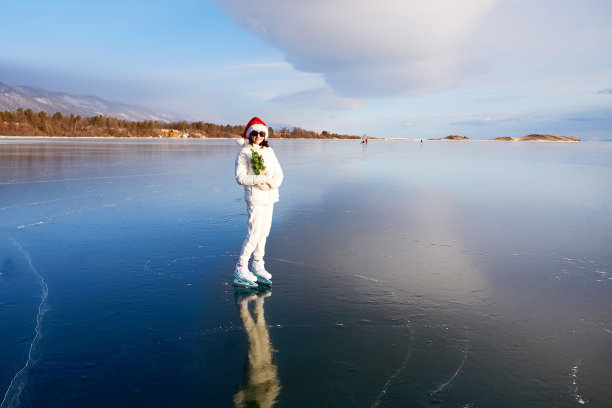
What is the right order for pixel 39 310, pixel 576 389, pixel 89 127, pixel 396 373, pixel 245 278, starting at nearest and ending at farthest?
pixel 576 389, pixel 396 373, pixel 39 310, pixel 245 278, pixel 89 127

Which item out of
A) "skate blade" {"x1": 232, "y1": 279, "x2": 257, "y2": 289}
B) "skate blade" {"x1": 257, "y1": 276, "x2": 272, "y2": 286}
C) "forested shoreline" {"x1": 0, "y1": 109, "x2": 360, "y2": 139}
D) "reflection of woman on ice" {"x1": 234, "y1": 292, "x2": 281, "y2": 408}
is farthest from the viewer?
"forested shoreline" {"x1": 0, "y1": 109, "x2": 360, "y2": 139}

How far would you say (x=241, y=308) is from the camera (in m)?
4.32

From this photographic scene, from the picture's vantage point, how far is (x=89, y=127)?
13550 centimetres

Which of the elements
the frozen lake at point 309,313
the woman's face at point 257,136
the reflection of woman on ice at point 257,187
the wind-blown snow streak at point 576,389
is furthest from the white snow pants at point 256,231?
the wind-blown snow streak at point 576,389

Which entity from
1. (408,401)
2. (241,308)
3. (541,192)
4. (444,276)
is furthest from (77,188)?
(541,192)

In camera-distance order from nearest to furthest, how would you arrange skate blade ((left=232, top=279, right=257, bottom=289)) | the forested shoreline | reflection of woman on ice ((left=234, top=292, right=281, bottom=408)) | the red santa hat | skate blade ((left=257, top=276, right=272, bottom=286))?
reflection of woman on ice ((left=234, top=292, right=281, bottom=408)), skate blade ((left=232, top=279, right=257, bottom=289)), skate blade ((left=257, top=276, right=272, bottom=286)), the red santa hat, the forested shoreline

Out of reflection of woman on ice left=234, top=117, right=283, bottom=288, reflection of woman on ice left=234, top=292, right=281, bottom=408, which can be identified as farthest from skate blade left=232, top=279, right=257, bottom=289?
reflection of woman on ice left=234, top=292, right=281, bottom=408

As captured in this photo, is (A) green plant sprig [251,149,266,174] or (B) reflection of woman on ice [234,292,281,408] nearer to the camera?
(B) reflection of woman on ice [234,292,281,408]

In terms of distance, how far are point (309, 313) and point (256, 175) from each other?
178 cm

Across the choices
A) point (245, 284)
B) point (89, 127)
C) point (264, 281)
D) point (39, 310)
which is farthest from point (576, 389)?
point (89, 127)

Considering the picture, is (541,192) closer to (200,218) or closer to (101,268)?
(200,218)

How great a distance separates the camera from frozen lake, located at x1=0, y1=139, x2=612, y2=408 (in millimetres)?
2914

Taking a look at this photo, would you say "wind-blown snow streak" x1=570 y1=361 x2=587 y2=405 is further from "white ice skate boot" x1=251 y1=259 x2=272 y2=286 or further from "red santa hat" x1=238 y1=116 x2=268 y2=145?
"red santa hat" x1=238 y1=116 x2=268 y2=145

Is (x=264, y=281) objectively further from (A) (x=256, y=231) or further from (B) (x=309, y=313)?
(B) (x=309, y=313)
